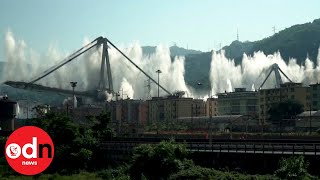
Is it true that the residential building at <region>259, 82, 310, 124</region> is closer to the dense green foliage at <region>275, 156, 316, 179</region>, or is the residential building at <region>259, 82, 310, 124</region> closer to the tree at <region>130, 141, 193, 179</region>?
the tree at <region>130, 141, 193, 179</region>

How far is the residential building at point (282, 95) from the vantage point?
156000 millimetres

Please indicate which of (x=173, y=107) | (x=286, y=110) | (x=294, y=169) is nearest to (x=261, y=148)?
(x=294, y=169)

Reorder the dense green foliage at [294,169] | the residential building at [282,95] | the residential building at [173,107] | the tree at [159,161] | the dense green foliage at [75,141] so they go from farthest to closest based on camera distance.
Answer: the residential building at [173,107], the residential building at [282,95], the dense green foliage at [75,141], the tree at [159,161], the dense green foliage at [294,169]

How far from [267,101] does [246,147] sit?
12119 centimetres

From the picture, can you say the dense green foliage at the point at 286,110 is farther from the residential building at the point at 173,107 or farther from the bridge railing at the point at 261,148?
the bridge railing at the point at 261,148

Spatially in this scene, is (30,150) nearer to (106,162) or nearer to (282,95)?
(106,162)

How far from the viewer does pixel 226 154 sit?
151 ft

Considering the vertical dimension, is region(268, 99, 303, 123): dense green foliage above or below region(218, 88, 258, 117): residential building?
below

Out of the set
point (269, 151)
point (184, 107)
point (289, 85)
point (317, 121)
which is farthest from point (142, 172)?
point (184, 107)

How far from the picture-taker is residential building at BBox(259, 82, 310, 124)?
15600 centimetres

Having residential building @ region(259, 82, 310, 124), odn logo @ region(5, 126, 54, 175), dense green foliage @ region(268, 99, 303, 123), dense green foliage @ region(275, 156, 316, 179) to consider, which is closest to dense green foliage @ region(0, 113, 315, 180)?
dense green foliage @ region(275, 156, 316, 179)

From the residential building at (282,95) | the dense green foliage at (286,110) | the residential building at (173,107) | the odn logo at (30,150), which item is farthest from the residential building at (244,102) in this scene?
the odn logo at (30,150)

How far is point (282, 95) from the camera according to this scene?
Answer: 15875 cm

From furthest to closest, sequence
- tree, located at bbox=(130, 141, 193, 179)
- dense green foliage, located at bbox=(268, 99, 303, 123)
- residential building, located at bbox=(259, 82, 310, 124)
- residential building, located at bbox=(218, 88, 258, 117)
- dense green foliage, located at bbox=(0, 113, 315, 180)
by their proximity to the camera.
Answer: residential building, located at bbox=(218, 88, 258, 117), residential building, located at bbox=(259, 82, 310, 124), dense green foliage, located at bbox=(268, 99, 303, 123), tree, located at bbox=(130, 141, 193, 179), dense green foliage, located at bbox=(0, 113, 315, 180)
